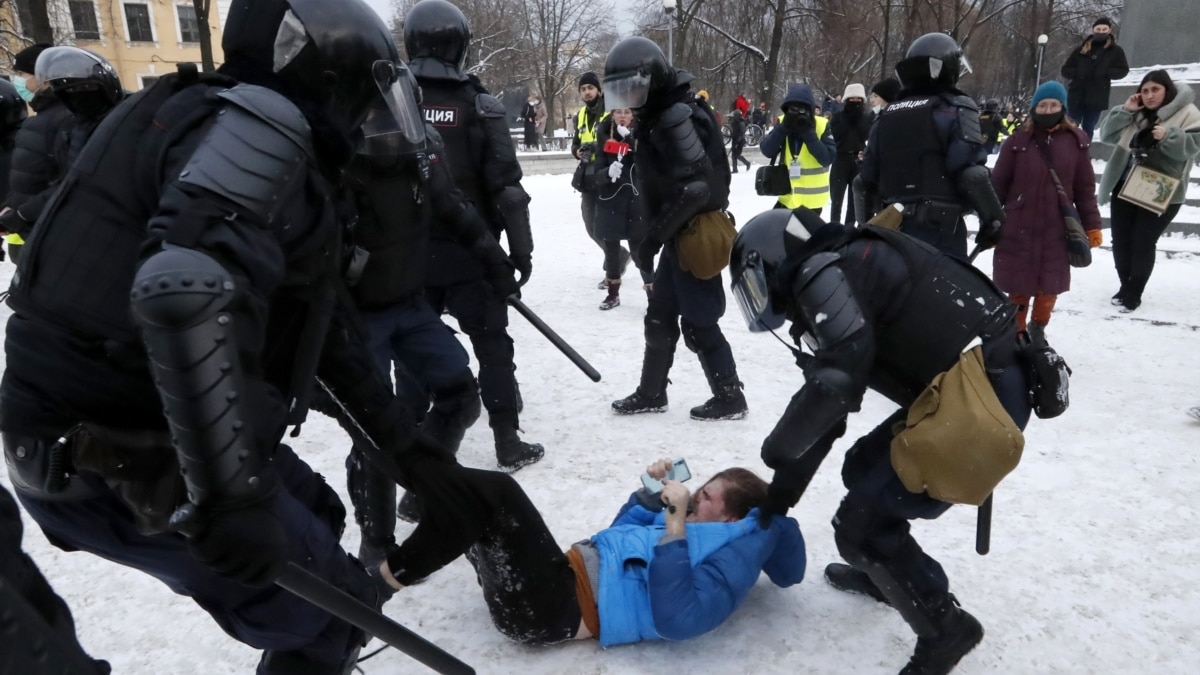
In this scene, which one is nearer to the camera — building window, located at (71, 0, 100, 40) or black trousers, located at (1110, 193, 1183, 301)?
black trousers, located at (1110, 193, 1183, 301)

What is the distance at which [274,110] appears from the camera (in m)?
1.44

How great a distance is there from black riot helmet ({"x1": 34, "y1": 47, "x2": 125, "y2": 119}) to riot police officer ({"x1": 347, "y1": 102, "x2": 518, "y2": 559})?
252cm

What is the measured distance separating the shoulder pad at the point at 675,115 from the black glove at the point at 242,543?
9.88 feet

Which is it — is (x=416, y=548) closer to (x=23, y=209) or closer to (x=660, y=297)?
(x=660, y=297)

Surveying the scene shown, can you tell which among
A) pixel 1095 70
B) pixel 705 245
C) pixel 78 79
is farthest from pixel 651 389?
pixel 1095 70

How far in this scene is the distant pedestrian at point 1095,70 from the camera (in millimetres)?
10328

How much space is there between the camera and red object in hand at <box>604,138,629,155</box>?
6.35 m

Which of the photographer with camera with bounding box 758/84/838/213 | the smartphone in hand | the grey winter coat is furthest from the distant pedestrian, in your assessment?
the smartphone in hand

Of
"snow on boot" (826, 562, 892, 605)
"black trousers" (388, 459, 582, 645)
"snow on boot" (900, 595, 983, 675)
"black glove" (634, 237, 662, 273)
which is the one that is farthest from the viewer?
"black glove" (634, 237, 662, 273)

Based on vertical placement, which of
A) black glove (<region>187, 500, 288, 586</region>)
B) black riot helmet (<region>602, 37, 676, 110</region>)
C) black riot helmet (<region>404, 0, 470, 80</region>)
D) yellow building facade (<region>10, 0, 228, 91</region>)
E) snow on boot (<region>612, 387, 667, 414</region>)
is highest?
yellow building facade (<region>10, 0, 228, 91</region>)

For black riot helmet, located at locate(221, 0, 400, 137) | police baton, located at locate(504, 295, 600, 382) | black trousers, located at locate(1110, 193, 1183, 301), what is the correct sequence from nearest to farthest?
1. black riot helmet, located at locate(221, 0, 400, 137)
2. police baton, located at locate(504, 295, 600, 382)
3. black trousers, located at locate(1110, 193, 1183, 301)

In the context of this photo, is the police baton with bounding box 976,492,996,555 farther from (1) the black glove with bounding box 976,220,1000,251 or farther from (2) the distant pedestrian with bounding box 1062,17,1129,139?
(2) the distant pedestrian with bounding box 1062,17,1129,139

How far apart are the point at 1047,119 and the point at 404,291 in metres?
4.36

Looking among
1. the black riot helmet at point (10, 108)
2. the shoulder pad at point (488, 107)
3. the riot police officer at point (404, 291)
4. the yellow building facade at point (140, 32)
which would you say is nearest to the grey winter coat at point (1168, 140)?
the shoulder pad at point (488, 107)
